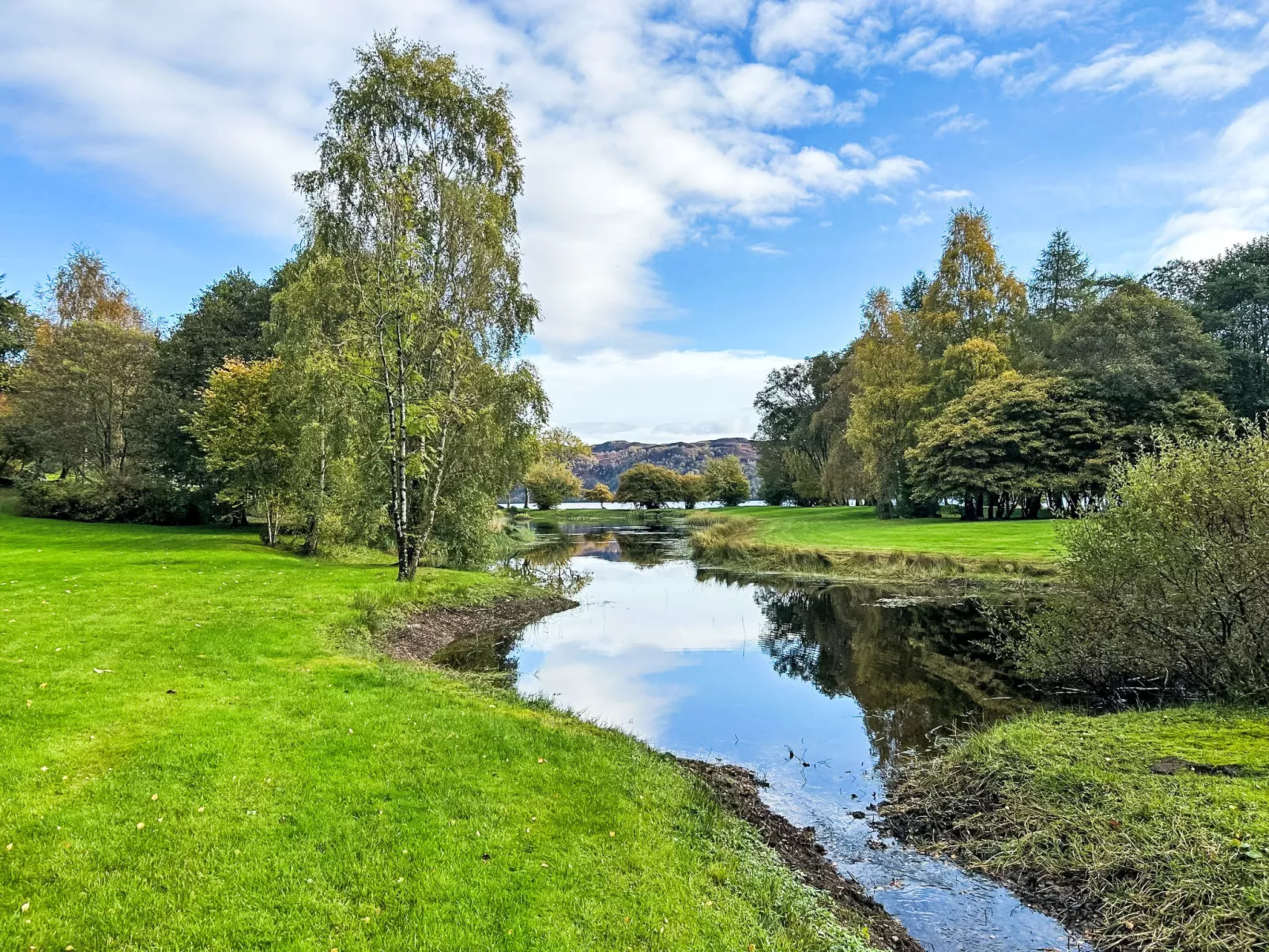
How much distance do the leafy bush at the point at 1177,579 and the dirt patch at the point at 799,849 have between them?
20.0 ft

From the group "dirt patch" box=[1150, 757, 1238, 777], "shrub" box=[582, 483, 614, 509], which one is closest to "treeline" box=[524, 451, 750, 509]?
"shrub" box=[582, 483, 614, 509]

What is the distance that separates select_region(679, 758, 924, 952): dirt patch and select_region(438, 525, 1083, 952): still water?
0.71 ft

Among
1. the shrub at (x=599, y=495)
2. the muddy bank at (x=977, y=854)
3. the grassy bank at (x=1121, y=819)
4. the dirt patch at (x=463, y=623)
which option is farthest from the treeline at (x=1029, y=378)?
the shrub at (x=599, y=495)

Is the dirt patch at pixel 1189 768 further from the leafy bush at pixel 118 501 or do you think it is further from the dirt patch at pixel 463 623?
the leafy bush at pixel 118 501

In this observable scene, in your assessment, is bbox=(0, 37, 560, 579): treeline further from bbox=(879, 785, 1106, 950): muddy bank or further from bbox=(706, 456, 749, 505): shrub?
bbox=(706, 456, 749, 505): shrub

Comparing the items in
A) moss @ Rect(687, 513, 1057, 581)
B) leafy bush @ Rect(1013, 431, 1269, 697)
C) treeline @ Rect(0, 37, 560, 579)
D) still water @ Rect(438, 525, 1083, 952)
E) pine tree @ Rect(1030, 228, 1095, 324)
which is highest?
pine tree @ Rect(1030, 228, 1095, 324)

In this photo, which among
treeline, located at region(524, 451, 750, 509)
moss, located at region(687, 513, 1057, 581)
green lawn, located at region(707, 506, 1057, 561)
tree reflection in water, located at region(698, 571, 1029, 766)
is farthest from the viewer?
treeline, located at region(524, 451, 750, 509)

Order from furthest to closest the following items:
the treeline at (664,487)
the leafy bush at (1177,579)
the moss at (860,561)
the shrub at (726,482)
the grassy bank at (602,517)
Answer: the shrub at (726,482)
the treeline at (664,487)
the grassy bank at (602,517)
the moss at (860,561)
the leafy bush at (1177,579)

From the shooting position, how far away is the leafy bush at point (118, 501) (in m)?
33.2

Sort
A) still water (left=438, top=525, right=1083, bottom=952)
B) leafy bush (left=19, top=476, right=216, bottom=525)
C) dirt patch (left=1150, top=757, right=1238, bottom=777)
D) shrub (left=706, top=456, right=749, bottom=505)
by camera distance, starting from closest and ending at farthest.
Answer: still water (left=438, top=525, right=1083, bottom=952) < dirt patch (left=1150, top=757, right=1238, bottom=777) < leafy bush (left=19, top=476, right=216, bottom=525) < shrub (left=706, top=456, right=749, bottom=505)

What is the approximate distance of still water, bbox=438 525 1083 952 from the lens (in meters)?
6.23

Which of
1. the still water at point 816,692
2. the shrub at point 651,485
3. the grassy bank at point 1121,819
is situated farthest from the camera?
the shrub at point 651,485

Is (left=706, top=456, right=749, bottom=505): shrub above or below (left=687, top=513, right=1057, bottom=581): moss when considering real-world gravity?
above

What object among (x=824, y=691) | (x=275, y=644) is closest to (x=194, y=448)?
(x=275, y=644)
